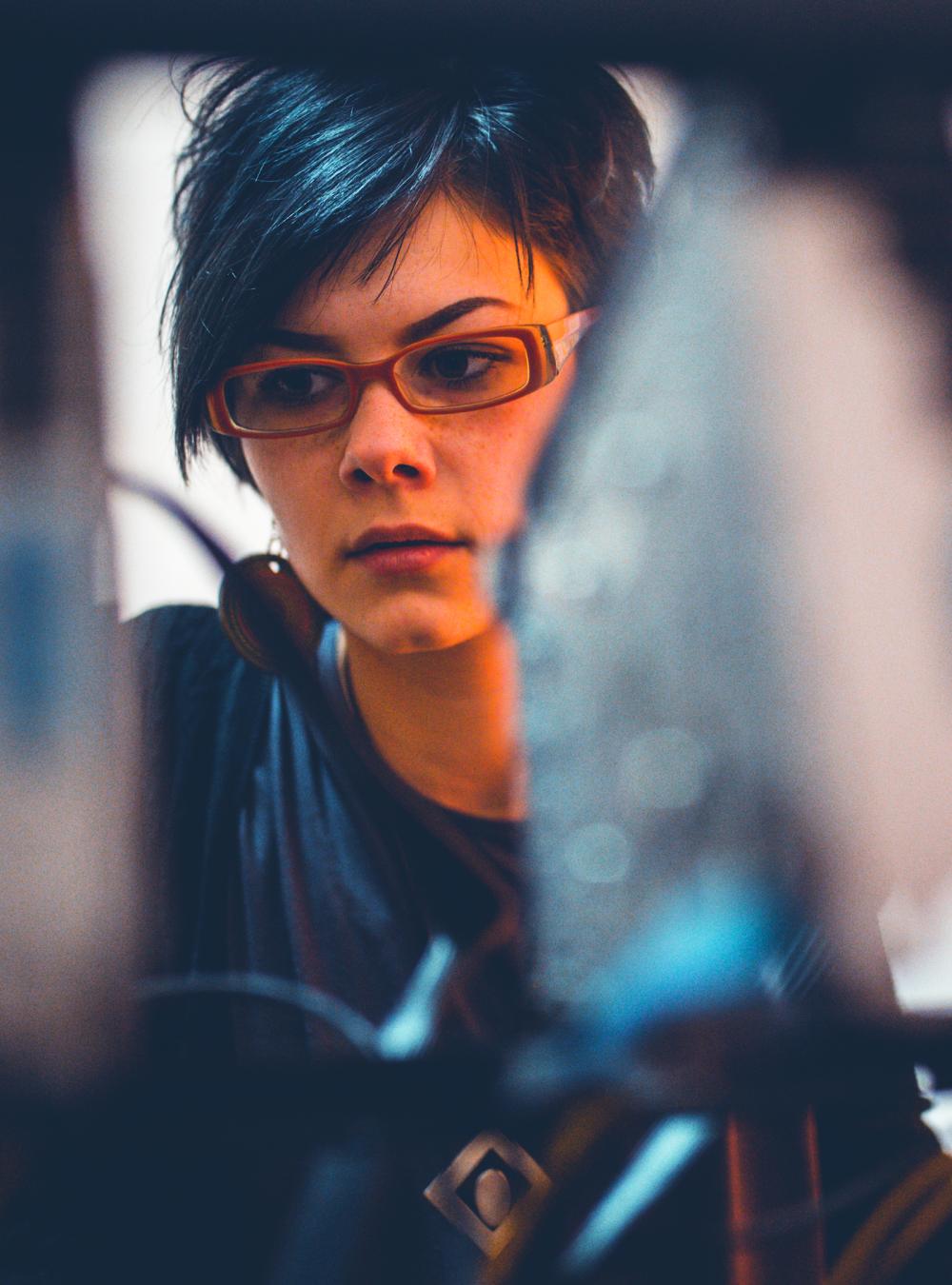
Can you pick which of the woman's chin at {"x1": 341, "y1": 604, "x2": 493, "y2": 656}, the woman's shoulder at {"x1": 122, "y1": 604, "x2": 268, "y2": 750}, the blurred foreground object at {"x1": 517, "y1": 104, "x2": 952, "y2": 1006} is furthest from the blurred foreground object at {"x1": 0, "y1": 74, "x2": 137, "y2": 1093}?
the blurred foreground object at {"x1": 517, "y1": 104, "x2": 952, "y2": 1006}

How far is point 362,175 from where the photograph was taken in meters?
0.63

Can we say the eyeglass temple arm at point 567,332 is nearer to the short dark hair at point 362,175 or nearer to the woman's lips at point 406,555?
the short dark hair at point 362,175

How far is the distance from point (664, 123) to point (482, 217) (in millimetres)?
129

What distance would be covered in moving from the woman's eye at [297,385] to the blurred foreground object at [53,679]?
0.11 m

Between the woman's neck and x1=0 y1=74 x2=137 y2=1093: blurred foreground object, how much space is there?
0.50ft

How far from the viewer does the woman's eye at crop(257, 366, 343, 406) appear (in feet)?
2.07

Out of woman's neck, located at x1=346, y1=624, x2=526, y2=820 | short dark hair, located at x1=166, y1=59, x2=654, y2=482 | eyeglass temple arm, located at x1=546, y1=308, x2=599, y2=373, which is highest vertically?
short dark hair, located at x1=166, y1=59, x2=654, y2=482

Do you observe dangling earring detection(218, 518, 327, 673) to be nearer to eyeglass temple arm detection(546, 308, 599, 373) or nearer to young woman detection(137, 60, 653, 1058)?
young woman detection(137, 60, 653, 1058)

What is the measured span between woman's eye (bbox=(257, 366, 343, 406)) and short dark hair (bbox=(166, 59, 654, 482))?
1.1 inches

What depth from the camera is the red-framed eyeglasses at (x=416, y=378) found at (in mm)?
624

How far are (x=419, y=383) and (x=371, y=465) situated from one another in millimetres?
56

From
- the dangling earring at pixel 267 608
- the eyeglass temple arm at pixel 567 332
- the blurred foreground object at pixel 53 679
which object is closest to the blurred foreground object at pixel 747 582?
the eyeglass temple arm at pixel 567 332

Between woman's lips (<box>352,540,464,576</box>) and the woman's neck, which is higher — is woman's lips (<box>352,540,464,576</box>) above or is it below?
above

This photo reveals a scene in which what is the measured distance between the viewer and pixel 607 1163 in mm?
628
